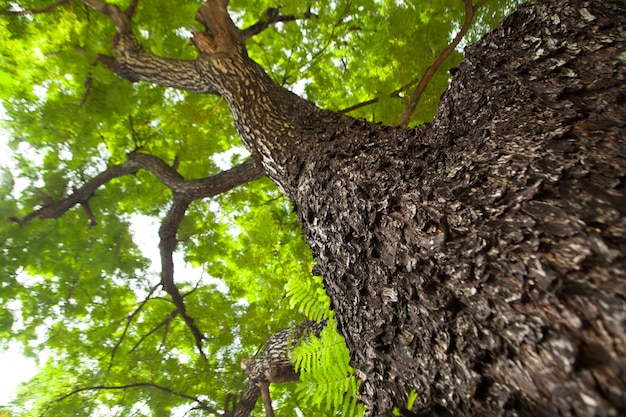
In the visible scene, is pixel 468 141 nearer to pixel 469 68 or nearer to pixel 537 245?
pixel 469 68

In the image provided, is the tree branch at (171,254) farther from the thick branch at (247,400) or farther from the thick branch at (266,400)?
the thick branch at (266,400)

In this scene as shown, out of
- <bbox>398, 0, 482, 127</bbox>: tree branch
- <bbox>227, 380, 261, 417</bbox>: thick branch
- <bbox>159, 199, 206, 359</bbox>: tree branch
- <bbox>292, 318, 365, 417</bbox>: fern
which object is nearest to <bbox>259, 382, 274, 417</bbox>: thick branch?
<bbox>227, 380, 261, 417</bbox>: thick branch

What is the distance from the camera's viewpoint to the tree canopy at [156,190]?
4.29 m

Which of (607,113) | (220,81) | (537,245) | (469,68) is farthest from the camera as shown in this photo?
(220,81)

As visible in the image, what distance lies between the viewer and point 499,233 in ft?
3.41

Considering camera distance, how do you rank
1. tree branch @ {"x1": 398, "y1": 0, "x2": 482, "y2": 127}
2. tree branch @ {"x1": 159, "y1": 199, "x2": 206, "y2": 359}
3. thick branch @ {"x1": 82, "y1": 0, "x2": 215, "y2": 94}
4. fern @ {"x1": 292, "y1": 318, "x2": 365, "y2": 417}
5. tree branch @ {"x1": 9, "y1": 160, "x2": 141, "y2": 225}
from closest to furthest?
1. fern @ {"x1": 292, "y1": 318, "x2": 365, "y2": 417}
2. tree branch @ {"x1": 398, "y1": 0, "x2": 482, "y2": 127}
3. thick branch @ {"x1": 82, "y1": 0, "x2": 215, "y2": 94}
4. tree branch @ {"x1": 159, "y1": 199, "x2": 206, "y2": 359}
5. tree branch @ {"x1": 9, "y1": 160, "x2": 141, "y2": 225}

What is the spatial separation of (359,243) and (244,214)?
517 centimetres

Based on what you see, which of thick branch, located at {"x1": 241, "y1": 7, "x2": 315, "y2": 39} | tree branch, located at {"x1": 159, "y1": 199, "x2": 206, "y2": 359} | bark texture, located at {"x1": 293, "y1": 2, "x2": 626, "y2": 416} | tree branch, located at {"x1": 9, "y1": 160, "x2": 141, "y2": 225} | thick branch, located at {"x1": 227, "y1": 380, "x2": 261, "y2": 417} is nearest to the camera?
bark texture, located at {"x1": 293, "y1": 2, "x2": 626, "y2": 416}

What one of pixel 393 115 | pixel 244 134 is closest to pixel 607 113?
pixel 244 134

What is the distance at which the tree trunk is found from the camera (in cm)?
80

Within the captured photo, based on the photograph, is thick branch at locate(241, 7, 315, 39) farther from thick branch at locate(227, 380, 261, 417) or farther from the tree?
thick branch at locate(227, 380, 261, 417)

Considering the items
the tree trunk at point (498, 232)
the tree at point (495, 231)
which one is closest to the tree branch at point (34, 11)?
the tree at point (495, 231)

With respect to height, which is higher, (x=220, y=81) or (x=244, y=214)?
(x=244, y=214)

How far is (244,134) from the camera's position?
2.83 meters
